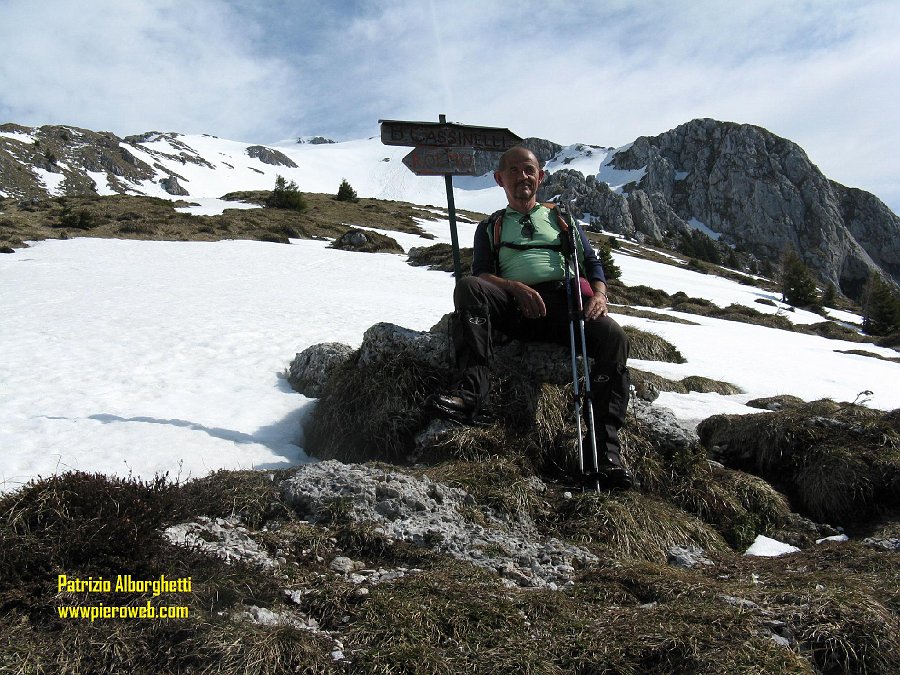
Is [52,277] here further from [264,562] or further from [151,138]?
[151,138]

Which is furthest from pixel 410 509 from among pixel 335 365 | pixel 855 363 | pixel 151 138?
pixel 151 138

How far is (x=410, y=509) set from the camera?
335 cm

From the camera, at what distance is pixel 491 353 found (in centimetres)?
443

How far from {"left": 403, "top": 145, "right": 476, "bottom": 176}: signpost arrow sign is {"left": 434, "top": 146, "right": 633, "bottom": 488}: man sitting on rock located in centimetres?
117

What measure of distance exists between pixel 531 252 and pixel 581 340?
1.02 meters

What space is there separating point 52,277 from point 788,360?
19.4 m

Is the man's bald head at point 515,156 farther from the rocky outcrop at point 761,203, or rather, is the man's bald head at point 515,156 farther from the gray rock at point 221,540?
the rocky outcrop at point 761,203

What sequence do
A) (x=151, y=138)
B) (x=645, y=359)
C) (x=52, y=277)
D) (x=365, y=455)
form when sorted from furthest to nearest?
(x=151, y=138), (x=52, y=277), (x=645, y=359), (x=365, y=455)

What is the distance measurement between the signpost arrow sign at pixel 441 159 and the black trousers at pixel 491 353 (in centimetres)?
223

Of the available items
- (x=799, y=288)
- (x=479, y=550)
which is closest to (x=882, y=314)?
(x=799, y=288)

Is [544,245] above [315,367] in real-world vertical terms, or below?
above

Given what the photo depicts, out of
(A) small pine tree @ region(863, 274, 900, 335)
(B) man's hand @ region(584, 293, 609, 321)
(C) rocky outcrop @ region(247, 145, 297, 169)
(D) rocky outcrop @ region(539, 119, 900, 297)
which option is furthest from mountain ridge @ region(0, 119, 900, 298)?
(B) man's hand @ region(584, 293, 609, 321)

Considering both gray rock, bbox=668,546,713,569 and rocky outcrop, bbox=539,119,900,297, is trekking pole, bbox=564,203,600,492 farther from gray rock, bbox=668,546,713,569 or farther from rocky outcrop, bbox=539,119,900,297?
rocky outcrop, bbox=539,119,900,297

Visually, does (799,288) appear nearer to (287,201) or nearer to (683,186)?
(287,201)
